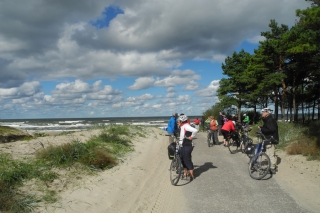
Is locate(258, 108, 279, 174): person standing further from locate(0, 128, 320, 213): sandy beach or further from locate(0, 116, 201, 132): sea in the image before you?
locate(0, 116, 201, 132): sea

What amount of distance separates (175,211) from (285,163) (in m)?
6.49

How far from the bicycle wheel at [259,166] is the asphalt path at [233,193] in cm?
17

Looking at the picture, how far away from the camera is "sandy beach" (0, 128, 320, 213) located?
263 inches

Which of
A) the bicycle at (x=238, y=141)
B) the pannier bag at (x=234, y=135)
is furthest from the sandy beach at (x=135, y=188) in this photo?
the pannier bag at (x=234, y=135)

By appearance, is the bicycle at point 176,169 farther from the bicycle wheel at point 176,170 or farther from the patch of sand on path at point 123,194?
the patch of sand on path at point 123,194

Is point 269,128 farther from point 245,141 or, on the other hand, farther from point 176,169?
point 245,141

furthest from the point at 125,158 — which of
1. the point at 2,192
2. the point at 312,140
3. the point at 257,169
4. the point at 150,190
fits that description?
the point at 312,140

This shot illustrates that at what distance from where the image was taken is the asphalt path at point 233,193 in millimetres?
6465

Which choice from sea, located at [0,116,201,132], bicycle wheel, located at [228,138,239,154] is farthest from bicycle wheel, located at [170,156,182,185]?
sea, located at [0,116,201,132]

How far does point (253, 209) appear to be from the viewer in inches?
249

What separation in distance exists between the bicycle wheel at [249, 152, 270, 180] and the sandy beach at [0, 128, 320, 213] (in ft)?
1.61

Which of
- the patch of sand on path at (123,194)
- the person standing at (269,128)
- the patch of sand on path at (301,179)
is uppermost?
the person standing at (269,128)

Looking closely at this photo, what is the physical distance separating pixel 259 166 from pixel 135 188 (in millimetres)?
3768

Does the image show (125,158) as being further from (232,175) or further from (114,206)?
(114,206)
